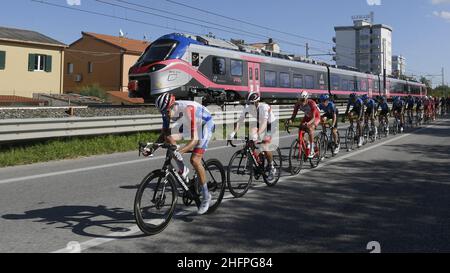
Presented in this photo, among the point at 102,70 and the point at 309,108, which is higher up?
the point at 102,70

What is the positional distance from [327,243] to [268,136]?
352 cm

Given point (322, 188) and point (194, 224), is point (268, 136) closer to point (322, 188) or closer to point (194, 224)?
point (322, 188)

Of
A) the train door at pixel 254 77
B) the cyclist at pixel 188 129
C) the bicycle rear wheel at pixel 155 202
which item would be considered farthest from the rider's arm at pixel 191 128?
the train door at pixel 254 77

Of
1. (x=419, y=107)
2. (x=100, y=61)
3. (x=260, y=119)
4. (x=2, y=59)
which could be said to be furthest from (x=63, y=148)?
(x=100, y=61)

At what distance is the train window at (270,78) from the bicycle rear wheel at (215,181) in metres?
18.9

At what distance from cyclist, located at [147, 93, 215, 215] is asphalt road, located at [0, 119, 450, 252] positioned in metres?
0.56

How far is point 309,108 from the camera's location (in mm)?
10289

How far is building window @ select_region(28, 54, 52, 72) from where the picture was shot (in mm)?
36219

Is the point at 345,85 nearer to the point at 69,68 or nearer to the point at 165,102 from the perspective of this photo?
the point at 165,102

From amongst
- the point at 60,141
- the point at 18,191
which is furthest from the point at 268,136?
the point at 60,141

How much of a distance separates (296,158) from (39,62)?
32.6m

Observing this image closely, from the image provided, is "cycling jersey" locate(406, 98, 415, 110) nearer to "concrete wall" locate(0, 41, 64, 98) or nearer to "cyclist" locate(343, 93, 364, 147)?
"cyclist" locate(343, 93, 364, 147)

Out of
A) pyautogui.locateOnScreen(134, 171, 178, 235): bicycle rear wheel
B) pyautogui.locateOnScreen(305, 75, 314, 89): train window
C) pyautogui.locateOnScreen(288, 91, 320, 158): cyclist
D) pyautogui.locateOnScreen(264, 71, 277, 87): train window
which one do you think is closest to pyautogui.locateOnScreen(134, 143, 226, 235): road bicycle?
pyautogui.locateOnScreen(134, 171, 178, 235): bicycle rear wheel
